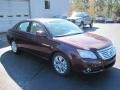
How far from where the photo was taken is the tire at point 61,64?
18.6ft

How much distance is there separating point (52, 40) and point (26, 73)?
1218 millimetres

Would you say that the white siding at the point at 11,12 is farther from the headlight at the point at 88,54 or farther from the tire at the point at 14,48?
the headlight at the point at 88,54

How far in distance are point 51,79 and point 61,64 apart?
0.49 m

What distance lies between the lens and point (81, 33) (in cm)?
676

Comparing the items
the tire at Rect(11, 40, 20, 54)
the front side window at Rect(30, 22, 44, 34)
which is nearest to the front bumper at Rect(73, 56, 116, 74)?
the front side window at Rect(30, 22, 44, 34)

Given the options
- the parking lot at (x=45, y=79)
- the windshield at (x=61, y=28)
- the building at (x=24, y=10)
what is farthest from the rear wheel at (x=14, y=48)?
the building at (x=24, y=10)

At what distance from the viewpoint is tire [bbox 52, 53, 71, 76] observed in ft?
18.6

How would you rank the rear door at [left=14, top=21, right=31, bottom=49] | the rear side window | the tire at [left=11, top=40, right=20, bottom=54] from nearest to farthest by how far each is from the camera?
the rear door at [left=14, top=21, right=31, bottom=49] → the rear side window → the tire at [left=11, top=40, right=20, bottom=54]

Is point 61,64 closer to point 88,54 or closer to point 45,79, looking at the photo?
point 45,79

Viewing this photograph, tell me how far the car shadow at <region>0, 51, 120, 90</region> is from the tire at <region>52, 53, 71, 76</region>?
0.48ft

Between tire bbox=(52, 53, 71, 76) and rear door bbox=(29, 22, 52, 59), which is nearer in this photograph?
tire bbox=(52, 53, 71, 76)

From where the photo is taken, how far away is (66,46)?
567cm

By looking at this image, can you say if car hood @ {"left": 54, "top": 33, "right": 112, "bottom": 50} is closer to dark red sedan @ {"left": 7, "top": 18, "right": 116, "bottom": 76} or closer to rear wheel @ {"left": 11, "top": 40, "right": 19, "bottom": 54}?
dark red sedan @ {"left": 7, "top": 18, "right": 116, "bottom": 76}

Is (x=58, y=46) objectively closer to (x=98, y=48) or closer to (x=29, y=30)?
(x=98, y=48)
